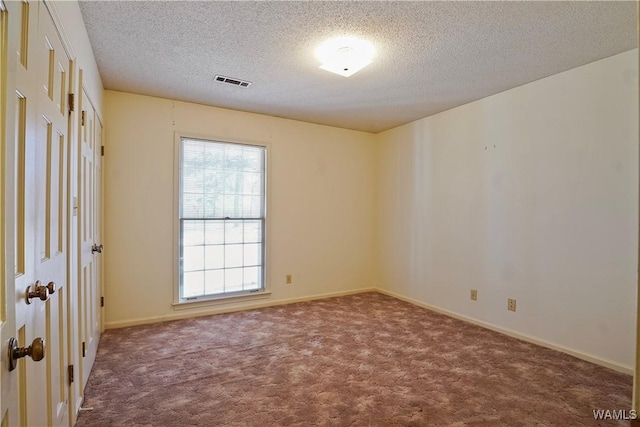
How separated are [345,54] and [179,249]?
109 inches

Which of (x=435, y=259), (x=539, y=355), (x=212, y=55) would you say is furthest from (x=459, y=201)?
(x=212, y=55)

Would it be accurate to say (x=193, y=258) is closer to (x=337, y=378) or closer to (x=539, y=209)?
(x=337, y=378)

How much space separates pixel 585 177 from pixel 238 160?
358cm

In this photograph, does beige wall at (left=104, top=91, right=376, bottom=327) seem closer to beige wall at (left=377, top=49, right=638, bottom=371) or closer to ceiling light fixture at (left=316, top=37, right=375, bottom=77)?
beige wall at (left=377, top=49, right=638, bottom=371)

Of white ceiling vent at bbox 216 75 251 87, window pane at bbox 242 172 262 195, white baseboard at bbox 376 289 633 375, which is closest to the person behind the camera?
white baseboard at bbox 376 289 633 375

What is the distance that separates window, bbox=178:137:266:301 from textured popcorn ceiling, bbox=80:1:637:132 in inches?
28.6

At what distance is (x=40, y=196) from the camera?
1.26 metres

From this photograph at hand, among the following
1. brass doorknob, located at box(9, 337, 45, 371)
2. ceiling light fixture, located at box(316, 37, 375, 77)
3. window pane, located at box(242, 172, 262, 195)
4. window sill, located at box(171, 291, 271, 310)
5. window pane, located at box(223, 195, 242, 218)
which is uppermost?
ceiling light fixture, located at box(316, 37, 375, 77)

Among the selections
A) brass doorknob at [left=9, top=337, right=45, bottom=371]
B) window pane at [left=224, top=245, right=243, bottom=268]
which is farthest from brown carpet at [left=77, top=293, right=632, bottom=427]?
brass doorknob at [left=9, top=337, right=45, bottom=371]

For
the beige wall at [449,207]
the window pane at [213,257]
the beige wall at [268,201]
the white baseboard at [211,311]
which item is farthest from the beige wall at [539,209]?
the window pane at [213,257]

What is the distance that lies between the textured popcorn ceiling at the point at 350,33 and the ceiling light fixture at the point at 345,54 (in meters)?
0.08

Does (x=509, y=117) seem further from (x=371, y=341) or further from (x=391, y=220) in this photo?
(x=371, y=341)

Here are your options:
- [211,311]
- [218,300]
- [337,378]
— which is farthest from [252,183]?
[337,378]

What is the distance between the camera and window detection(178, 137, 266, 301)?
3.90m
